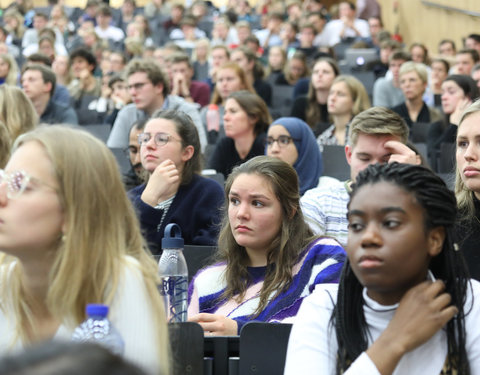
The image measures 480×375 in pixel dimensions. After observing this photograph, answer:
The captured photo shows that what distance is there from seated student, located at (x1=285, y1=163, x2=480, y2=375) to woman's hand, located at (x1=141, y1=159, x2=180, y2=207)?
1818 millimetres

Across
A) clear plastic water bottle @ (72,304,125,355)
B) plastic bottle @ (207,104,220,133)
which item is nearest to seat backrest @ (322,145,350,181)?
plastic bottle @ (207,104,220,133)

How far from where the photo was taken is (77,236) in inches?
66.9

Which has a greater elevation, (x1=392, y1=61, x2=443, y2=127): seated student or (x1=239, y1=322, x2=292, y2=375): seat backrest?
(x1=392, y1=61, x2=443, y2=127): seated student

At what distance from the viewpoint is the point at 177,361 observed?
227 cm

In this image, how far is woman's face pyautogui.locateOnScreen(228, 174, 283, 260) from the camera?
2.75 m

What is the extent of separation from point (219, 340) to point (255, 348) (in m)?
0.11

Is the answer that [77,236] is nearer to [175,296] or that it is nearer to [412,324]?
[412,324]

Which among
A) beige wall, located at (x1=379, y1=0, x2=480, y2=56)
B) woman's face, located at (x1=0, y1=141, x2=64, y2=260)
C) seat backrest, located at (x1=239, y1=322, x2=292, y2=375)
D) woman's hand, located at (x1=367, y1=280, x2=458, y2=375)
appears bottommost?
seat backrest, located at (x1=239, y1=322, x2=292, y2=375)

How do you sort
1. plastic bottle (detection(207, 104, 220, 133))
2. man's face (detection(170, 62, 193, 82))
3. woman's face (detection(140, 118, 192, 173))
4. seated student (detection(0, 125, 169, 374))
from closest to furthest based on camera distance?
seated student (detection(0, 125, 169, 374)) → woman's face (detection(140, 118, 192, 173)) → plastic bottle (detection(207, 104, 220, 133)) → man's face (detection(170, 62, 193, 82))

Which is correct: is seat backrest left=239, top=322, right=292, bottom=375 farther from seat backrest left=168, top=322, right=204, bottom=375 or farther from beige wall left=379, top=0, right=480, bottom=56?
beige wall left=379, top=0, right=480, bottom=56

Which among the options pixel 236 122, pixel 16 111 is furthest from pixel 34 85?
pixel 16 111

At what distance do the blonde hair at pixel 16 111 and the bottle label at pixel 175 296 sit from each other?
1.98 meters

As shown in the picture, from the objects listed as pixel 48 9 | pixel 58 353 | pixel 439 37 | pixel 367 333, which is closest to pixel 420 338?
pixel 367 333

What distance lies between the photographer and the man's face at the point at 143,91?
19.9 ft
